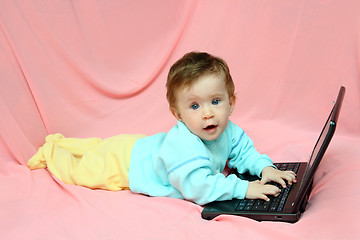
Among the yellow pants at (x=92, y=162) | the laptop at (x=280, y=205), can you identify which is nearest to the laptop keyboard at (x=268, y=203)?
the laptop at (x=280, y=205)

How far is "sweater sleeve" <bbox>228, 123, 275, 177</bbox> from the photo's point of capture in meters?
1.54

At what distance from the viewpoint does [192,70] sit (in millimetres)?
1348

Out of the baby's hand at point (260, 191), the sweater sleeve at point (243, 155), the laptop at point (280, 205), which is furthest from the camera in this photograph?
the sweater sleeve at point (243, 155)

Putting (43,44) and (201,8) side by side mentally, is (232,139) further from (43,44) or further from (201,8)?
(43,44)

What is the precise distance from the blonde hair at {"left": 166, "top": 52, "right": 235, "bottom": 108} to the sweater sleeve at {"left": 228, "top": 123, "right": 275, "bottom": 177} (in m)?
0.22

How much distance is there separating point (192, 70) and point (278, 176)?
43 cm

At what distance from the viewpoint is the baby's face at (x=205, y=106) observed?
4.37 feet

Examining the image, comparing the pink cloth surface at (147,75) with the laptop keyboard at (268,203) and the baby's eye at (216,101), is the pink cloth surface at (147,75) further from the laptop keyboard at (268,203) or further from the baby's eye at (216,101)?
the baby's eye at (216,101)

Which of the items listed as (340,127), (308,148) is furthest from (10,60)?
(340,127)

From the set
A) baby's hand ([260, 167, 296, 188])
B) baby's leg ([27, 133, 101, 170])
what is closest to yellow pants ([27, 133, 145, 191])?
baby's leg ([27, 133, 101, 170])

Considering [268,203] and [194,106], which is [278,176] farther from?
[194,106]

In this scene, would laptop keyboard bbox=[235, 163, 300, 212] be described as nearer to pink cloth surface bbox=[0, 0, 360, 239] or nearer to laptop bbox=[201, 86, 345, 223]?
laptop bbox=[201, 86, 345, 223]

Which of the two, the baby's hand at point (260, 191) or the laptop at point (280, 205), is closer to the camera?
the laptop at point (280, 205)

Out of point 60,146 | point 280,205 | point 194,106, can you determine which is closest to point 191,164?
point 194,106
